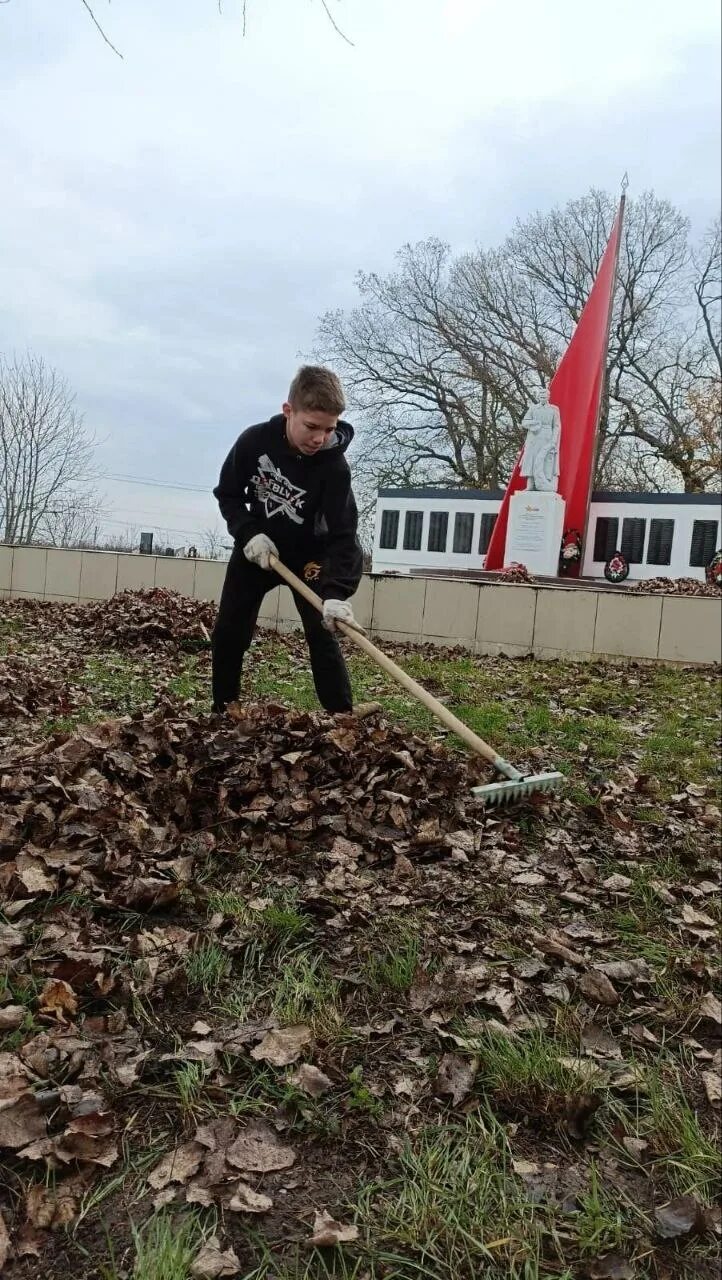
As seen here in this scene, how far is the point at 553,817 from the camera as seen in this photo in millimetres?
3449

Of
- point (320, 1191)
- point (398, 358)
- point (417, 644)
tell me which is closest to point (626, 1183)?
point (320, 1191)

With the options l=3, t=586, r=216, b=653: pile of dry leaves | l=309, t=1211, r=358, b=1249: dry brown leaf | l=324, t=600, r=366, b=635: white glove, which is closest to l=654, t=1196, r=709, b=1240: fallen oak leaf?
l=309, t=1211, r=358, b=1249: dry brown leaf

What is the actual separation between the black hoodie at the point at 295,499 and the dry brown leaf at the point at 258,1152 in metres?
2.76

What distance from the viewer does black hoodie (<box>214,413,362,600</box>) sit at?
4.17 meters

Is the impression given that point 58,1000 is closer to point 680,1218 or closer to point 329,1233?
point 329,1233

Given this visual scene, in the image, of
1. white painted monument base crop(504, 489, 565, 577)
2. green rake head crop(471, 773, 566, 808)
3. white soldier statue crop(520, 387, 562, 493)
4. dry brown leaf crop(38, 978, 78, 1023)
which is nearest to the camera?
dry brown leaf crop(38, 978, 78, 1023)

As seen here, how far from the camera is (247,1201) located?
152cm

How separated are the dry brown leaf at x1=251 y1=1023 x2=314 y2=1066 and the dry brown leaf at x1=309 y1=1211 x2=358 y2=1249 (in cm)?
42

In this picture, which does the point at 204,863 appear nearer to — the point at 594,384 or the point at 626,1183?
the point at 626,1183

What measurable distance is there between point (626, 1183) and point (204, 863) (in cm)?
163

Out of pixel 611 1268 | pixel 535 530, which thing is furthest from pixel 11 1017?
pixel 535 530

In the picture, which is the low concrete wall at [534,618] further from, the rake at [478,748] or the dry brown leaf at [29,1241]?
the dry brown leaf at [29,1241]

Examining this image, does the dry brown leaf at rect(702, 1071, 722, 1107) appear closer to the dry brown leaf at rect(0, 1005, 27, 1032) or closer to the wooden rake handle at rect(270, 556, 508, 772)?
the dry brown leaf at rect(0, 1005, 27, 1032)

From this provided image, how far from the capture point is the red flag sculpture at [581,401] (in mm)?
21906
